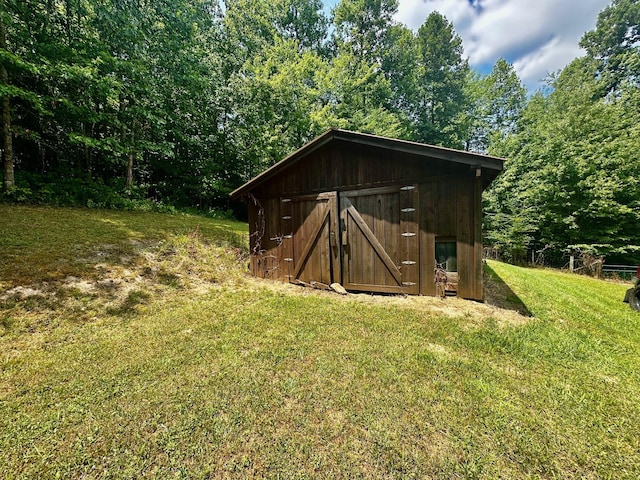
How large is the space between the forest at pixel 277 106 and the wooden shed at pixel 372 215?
8305 millimetres

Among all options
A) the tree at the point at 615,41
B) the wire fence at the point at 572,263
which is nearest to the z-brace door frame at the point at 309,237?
the wire fence at the point at 572,263

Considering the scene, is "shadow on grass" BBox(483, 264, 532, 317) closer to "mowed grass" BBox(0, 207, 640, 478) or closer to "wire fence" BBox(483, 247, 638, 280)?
"mowed grass" BBox(0, 207, 640, 478)

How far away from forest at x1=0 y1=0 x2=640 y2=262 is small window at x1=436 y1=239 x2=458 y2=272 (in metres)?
11.9

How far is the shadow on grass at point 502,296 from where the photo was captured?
480cm

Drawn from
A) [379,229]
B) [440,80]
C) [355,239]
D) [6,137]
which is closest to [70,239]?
[6,137]

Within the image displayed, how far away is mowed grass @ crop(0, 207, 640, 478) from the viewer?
1.77 m

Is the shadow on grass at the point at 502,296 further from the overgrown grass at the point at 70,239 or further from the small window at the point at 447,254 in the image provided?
the overgrown grass at the point at 70,239

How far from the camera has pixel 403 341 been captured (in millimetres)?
3402

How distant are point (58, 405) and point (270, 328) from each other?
2248 millimetres

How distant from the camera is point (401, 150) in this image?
480 centimetres

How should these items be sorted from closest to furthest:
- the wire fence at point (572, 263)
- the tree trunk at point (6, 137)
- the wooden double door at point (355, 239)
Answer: the wooden double door at point (355, 239) < the tree trunk at point (6, 137) < the wire fence at point (572, 263)

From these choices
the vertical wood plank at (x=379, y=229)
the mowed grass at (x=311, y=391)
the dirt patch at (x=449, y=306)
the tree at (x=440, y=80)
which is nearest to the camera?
the mowed grass at (x=311, y=391)

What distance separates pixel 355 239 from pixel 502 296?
3.54 meters

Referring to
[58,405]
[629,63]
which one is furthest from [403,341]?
[629,63]
